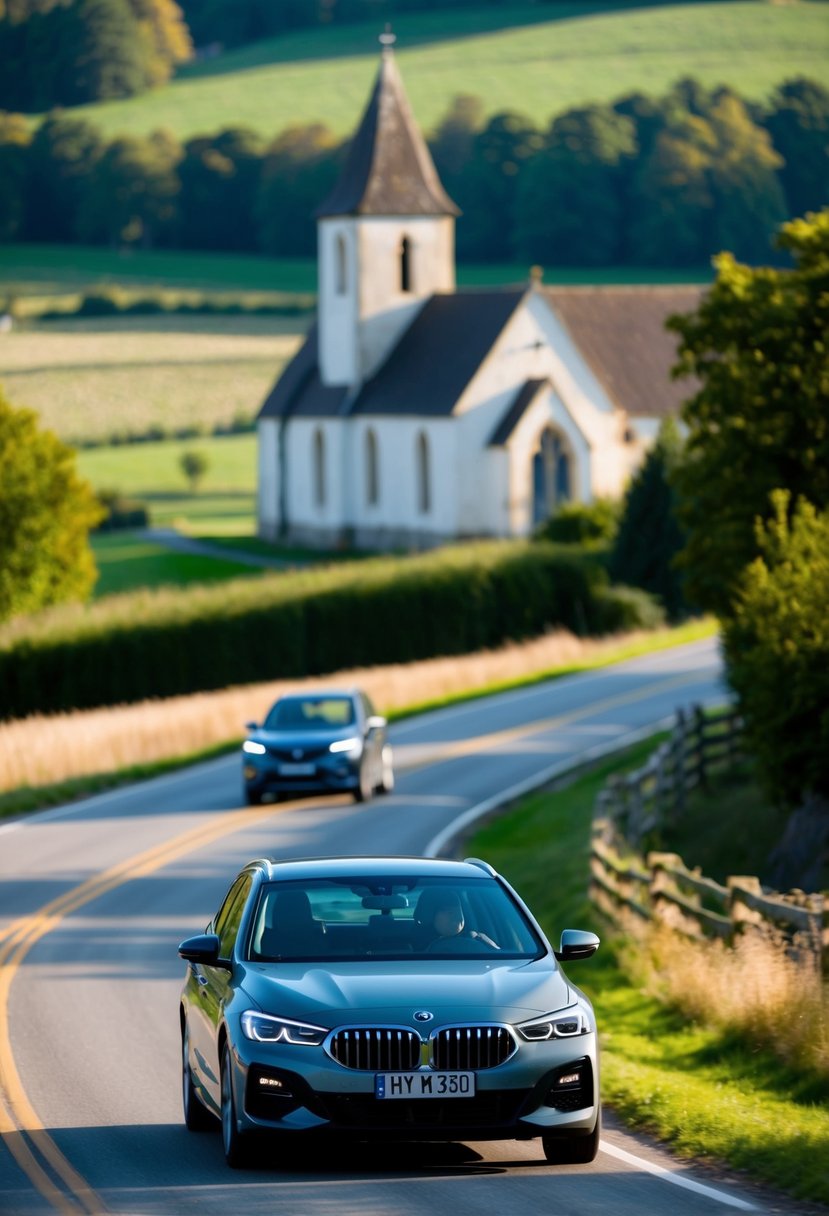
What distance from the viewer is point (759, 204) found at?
137375mm

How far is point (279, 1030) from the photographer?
9781 mm

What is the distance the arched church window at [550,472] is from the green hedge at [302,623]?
1785 cm

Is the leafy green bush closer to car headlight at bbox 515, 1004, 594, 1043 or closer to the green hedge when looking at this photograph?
the green hedge

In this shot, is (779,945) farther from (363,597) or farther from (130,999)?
(363,597)

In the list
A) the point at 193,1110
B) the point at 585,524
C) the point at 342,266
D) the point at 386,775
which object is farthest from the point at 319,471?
the point at 193,1110

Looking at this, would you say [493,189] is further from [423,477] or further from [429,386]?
[423,477]

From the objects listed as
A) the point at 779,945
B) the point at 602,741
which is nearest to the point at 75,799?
the point at 602,741

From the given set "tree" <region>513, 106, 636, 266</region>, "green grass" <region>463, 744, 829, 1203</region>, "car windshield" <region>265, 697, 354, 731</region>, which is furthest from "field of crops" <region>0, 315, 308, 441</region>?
"green grass" <region>463, 744, 829, 1203</region>

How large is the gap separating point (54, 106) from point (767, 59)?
2363 inches

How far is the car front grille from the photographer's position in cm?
962

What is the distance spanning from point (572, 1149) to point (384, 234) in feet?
245

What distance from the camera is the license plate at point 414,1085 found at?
377 inches

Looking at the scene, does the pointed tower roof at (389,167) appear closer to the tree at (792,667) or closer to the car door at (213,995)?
the tree at (792,667)

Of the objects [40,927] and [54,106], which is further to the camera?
[54,106]
